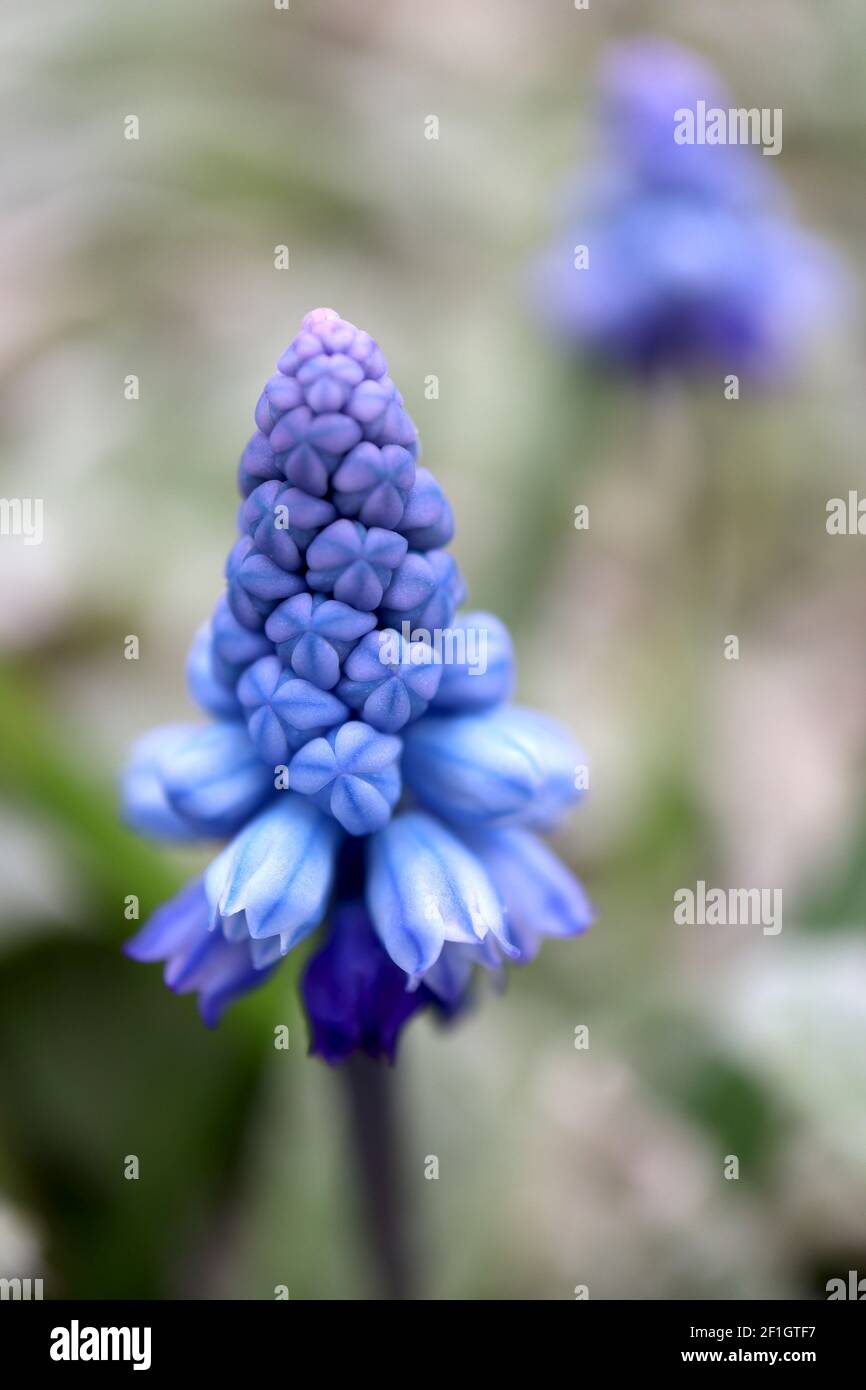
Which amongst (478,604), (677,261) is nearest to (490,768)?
(478,604)

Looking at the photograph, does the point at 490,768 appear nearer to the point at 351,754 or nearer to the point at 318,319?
the point at 351,754

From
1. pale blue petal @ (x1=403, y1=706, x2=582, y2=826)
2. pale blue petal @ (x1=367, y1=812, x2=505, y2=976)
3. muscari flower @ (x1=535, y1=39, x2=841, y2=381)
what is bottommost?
pale blue petal @ (x1=367, y1=812, x2=505, y2=976)

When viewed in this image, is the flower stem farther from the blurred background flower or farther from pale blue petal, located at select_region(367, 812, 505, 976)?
pale blue petal, located at select_region(367, 812, 505, 976)

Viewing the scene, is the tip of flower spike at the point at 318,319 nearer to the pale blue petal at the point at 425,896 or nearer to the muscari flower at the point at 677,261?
the pale blue petal at the point at 425,896

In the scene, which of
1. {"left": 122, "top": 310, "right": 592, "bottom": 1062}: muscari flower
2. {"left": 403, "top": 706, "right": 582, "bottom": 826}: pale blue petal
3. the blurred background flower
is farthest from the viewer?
the blurred background flower

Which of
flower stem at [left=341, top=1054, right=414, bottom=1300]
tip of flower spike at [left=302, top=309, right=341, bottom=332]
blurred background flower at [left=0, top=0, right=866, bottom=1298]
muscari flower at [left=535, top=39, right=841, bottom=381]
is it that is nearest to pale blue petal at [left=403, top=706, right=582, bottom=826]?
flower stem at [left=341, top=1054, right=414, bottom=1300]

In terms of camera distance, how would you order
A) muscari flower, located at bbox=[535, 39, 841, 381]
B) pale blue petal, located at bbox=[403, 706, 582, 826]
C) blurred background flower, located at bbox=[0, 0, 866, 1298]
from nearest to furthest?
1. pale blue petal, located at bbox=[403, 706, 582, 826]
2. blurred background flower, located at bbox=[0, 0, 866, 1298]
3. muscari flower, located at bbox=[535, 39, 841, 381]
